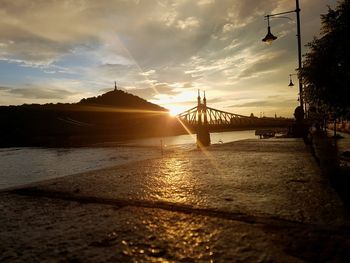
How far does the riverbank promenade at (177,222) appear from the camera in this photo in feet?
5.24

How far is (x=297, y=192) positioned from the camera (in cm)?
293

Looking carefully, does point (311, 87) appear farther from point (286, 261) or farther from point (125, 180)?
point (286, 261)

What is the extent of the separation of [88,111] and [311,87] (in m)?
163

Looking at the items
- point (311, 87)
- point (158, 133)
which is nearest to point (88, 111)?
point (158, 133)

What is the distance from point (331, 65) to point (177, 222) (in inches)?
317

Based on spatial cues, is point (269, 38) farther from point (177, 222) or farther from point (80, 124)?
point (80, 124)

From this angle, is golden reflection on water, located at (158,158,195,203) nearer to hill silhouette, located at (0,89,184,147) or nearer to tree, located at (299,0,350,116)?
tree, located at (299,0,350,116)

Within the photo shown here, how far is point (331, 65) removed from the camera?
821cm

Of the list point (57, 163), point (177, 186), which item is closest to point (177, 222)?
point (177, 186)

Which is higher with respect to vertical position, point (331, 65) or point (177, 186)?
point (331, 65)

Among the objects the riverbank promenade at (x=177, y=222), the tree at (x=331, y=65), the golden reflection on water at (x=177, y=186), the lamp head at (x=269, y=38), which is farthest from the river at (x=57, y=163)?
the riverbank promenade at (x=177, y=222)

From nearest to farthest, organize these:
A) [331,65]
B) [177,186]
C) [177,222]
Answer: [177,222], [177,186], [331,65]

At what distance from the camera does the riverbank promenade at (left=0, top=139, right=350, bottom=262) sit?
1596mm

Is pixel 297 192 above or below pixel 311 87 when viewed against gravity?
below
